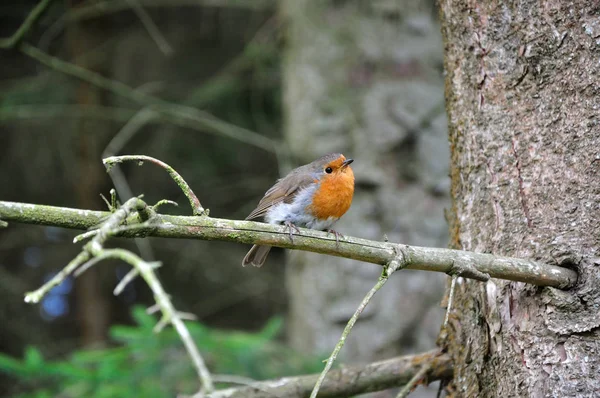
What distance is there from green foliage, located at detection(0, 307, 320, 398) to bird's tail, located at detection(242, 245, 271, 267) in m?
0.74

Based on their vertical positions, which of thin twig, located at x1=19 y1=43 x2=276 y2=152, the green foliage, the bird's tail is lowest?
the green foliage

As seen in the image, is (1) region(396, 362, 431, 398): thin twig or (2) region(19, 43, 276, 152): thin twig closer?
(1) region(396, 362, 431, 398): thin twig

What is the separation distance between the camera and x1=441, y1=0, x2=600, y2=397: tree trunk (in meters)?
2.52

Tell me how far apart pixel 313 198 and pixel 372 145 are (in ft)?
6.83

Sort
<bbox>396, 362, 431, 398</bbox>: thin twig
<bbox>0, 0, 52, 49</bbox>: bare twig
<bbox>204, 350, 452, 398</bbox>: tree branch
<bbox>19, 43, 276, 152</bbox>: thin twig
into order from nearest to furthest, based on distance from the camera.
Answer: <bbox>396, 362, 431, 398</bbox>: thin twig
<bbox>204, 350, 452, 398</bbox>: tree branch
<bbox>0, 0, 52, 49</bbox>: bare twig
<bbox>19, 43, 276, 152</bbox>: thin twig

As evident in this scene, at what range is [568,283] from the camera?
2502mm

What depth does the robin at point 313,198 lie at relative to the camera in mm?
3939

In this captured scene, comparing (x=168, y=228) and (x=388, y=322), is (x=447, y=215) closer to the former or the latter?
(x=168, y=228)

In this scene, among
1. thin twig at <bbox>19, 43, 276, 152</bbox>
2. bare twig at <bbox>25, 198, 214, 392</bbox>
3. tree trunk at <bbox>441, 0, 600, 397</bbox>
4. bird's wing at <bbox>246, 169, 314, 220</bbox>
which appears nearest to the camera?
bare twig at <bbox>25, 198, 214, 392</bbox>

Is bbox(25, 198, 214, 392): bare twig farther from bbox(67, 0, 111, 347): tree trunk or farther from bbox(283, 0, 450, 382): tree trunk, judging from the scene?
bbox(67, 0, 111, 347): tree trunk

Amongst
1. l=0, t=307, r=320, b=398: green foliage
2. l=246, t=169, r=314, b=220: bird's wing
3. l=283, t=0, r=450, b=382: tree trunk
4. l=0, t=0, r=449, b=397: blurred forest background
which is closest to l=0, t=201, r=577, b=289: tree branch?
l=0, t=0, r=449, b=397: blurred forest background

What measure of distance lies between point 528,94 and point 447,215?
2.66 feet

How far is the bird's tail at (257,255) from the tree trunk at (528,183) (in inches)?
61.6

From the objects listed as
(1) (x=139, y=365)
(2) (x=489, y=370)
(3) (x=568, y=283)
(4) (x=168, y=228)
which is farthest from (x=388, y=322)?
(4) (x=168, y=228)
